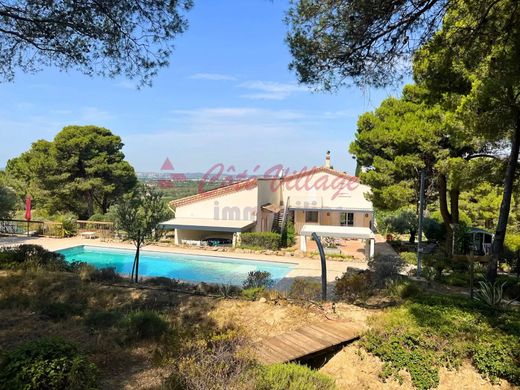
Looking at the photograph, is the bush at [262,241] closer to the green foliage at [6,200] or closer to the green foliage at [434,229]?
the green foliage at [434,229]

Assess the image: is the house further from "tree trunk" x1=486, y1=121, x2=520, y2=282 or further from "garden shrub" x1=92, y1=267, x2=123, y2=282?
"garden shrub" x1=92, y1=267, x2=123, y2=282

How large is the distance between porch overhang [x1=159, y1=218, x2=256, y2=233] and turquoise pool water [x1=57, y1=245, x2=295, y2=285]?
9.19 ft

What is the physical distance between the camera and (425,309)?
23.7ft

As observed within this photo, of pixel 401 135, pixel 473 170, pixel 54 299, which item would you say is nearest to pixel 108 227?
pixel 54 299

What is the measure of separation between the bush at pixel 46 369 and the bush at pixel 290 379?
1.83 meters

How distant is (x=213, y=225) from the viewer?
80.1ft

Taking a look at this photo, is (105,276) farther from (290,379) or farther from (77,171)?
(77,171)

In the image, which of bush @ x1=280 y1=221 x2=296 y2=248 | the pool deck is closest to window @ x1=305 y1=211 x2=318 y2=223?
bush @ x1=280 y1=221 x2=296 y2=248

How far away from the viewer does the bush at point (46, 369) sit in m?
3.54

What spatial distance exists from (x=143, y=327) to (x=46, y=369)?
116 inches

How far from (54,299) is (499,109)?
466 inches

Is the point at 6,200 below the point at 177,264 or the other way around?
the other way around

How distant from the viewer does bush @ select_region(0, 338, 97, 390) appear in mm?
3535

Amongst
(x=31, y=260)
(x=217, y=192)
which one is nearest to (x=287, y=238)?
(x=217, y=192)
